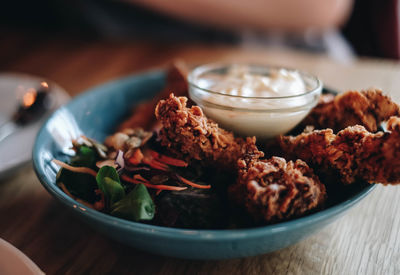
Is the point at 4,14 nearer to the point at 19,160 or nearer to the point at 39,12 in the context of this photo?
the point at 39,12

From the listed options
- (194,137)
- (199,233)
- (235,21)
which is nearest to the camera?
(199,233)

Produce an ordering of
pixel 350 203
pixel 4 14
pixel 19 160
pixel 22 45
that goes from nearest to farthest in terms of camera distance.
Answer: pixel 350 203 → pixel 19 160 → pixel 22 45 → pixel 4 14

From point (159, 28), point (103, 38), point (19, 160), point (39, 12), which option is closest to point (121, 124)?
point (19, 160)

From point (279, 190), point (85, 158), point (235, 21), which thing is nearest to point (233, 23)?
point (235, 21)

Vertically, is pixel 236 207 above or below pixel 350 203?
below

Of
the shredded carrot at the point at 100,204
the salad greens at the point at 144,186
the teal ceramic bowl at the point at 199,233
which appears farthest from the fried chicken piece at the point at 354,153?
the shredded carrot at the point at 100,204

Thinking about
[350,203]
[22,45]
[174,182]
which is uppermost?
[350,203]

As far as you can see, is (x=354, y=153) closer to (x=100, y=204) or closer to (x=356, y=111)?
(x=356, y=111)

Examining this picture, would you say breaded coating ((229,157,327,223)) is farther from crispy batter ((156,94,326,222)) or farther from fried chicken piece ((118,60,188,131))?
fried chicken piece ((118,60,188,131))
